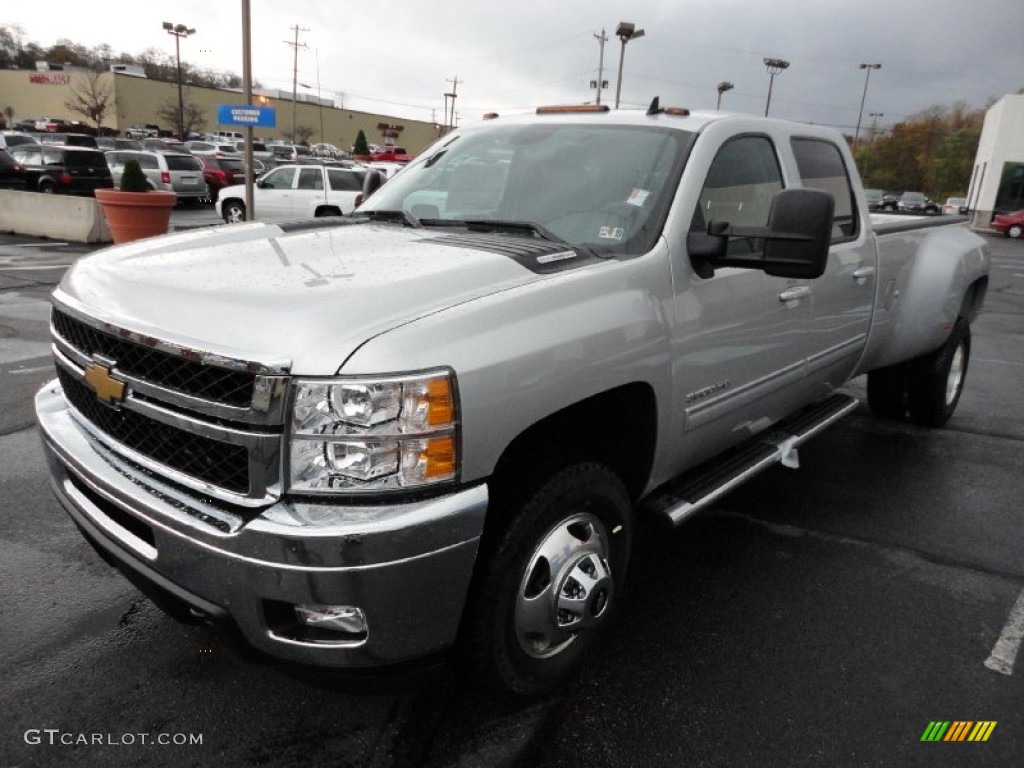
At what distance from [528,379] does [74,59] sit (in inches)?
5052

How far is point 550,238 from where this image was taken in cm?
285

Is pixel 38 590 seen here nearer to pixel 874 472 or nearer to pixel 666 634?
pixel 666 634

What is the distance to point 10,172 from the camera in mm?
21703

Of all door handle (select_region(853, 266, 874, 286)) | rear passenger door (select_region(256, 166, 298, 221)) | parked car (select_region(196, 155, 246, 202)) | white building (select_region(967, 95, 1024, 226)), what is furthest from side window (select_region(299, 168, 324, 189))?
white building (select_region(967, 95, 1024, 226))

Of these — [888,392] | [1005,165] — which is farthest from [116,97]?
[888,392]

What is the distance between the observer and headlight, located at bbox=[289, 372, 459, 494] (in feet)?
6.01

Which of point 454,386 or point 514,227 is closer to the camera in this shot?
point 454,386

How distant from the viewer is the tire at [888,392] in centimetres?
555

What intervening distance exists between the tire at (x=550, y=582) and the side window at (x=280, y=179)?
16645mm

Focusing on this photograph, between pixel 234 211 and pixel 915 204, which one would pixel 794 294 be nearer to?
pixel 234 211

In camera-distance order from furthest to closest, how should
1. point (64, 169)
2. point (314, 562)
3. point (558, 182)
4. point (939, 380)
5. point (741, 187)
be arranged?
1. point (64, 169)
2. point (939, 380)
3. point (741, 187)
4. point (558, 182)
5. point (314, 562)

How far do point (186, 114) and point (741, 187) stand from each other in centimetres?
8332

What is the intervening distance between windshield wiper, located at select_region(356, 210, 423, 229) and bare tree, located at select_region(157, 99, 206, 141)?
7901cm

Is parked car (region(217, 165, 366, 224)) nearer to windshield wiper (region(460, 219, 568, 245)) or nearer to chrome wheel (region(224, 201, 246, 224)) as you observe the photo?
chrome wheel (region(224, 201, 246, 224))
